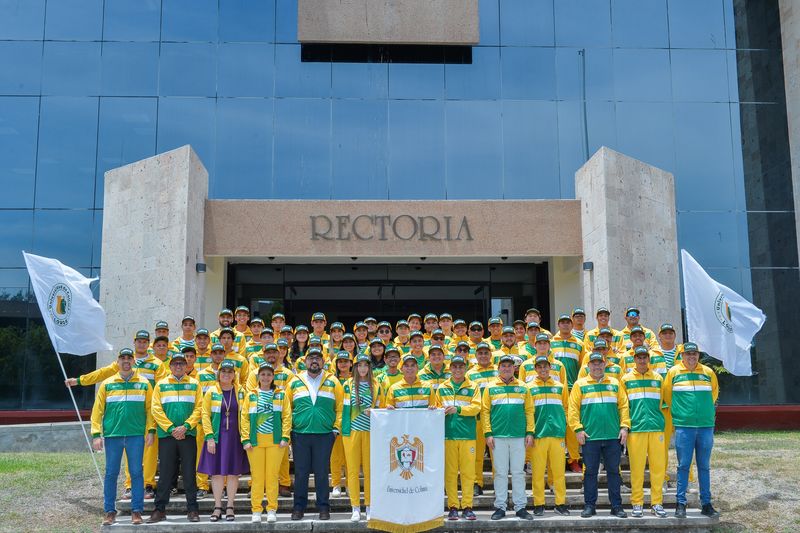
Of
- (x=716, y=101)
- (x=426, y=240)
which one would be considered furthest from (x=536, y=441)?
(x=716, y=101)

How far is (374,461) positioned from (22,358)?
1316 centimetres

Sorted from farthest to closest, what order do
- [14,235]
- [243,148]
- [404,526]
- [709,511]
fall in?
[243,148] → [14,235] → [709,511] → [404,526]

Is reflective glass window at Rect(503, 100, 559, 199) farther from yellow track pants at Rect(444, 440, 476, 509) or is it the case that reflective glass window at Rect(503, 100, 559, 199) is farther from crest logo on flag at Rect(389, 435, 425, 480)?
crest logo on flag at Rect(389, 435, 425, 480)

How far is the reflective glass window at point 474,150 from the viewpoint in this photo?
19.0 meters

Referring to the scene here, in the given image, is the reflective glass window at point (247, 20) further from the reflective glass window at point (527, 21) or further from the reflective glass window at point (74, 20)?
the reflective glass window at point (527, 21)

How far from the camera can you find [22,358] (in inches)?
742

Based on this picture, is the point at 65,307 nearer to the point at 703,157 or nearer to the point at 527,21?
the point at 527,21

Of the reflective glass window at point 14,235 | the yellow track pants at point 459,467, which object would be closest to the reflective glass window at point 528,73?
the reflective glass window at point 14,235

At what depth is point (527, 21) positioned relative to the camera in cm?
2006

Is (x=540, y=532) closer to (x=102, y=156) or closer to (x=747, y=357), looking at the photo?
(x=747, y=357)

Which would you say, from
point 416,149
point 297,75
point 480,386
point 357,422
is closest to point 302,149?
point 297,75

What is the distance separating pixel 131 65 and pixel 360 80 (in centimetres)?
564

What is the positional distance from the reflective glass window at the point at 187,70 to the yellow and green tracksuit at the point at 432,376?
40.3 ft

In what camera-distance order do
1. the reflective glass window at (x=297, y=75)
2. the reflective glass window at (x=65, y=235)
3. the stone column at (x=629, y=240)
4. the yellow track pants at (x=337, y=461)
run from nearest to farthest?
the yellow track pants at (x=337, y=461), the stone column at (x=629, y=240), the reflective glass window at (x=65, y=235), the reflective glass window at (x=297, y=75)
